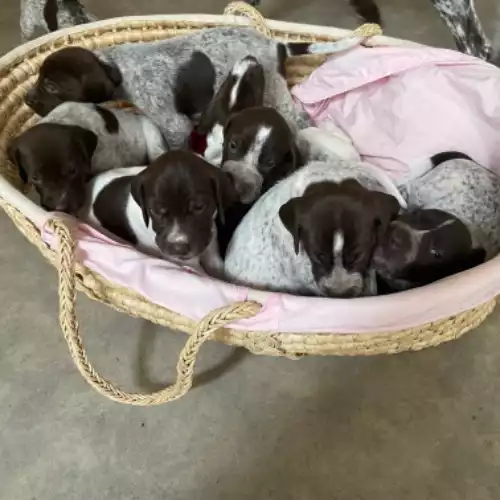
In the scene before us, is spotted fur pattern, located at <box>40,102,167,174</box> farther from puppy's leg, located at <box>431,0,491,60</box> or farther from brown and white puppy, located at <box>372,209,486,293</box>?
puppy's leg, located at <box>431,0,491,60</box>

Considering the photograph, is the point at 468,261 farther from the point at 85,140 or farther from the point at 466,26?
the point at 466,26

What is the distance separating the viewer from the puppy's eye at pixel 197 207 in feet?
6.36

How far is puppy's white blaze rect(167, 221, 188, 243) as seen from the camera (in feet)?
6.34

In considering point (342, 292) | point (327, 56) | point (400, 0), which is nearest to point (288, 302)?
point (342, 292)

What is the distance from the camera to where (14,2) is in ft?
12.9

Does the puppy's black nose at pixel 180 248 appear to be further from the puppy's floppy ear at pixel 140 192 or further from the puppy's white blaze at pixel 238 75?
the puppy's white blaze at pixel 238 75

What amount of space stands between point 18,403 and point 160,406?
15.8 inches

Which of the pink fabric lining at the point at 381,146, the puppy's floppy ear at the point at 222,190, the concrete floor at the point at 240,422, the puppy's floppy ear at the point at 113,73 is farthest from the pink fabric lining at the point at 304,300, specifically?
the puppy's floppy ear at the point at 113,73

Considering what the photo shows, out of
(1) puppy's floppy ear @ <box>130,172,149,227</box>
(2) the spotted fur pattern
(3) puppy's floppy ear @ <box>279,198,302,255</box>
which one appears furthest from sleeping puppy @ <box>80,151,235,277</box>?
(2) the spotted fur pattern

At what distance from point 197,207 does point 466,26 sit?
1795 mm

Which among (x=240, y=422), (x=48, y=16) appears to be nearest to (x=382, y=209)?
(x=240, y=422)

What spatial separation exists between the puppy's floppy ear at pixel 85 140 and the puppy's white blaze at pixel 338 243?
32.7 inches

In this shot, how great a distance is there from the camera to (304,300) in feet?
5.49

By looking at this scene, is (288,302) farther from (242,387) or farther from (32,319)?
(32,319)
